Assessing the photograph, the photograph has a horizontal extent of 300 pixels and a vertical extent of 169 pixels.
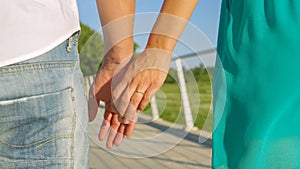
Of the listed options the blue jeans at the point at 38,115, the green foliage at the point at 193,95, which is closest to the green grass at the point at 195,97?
the green foliage at the point at 193,95

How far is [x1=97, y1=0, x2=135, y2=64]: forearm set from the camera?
1.33 m

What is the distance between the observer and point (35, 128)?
1.01 m

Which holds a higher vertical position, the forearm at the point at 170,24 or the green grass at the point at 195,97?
the forearm at the point at 170,24

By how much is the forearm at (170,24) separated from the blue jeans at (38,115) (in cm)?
31

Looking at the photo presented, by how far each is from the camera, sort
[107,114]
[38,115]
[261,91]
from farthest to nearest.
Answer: [107,114] < [261,91] < [38,115]

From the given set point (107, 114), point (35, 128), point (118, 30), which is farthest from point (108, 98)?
point (35, 128)

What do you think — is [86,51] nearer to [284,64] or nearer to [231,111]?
[231,111]

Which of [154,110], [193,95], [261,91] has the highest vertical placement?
[261,91]

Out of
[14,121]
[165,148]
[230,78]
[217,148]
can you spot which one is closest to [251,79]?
[230,78]

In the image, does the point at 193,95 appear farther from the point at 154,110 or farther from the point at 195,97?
the point at 154,110

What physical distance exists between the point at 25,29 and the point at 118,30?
0.36m

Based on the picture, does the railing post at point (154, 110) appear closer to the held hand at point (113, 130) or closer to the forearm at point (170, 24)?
the held hand at point (113, 130)

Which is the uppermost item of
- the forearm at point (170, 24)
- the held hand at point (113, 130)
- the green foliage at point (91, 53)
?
the forearm at point (170, 24)

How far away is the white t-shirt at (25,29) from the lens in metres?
1.01
